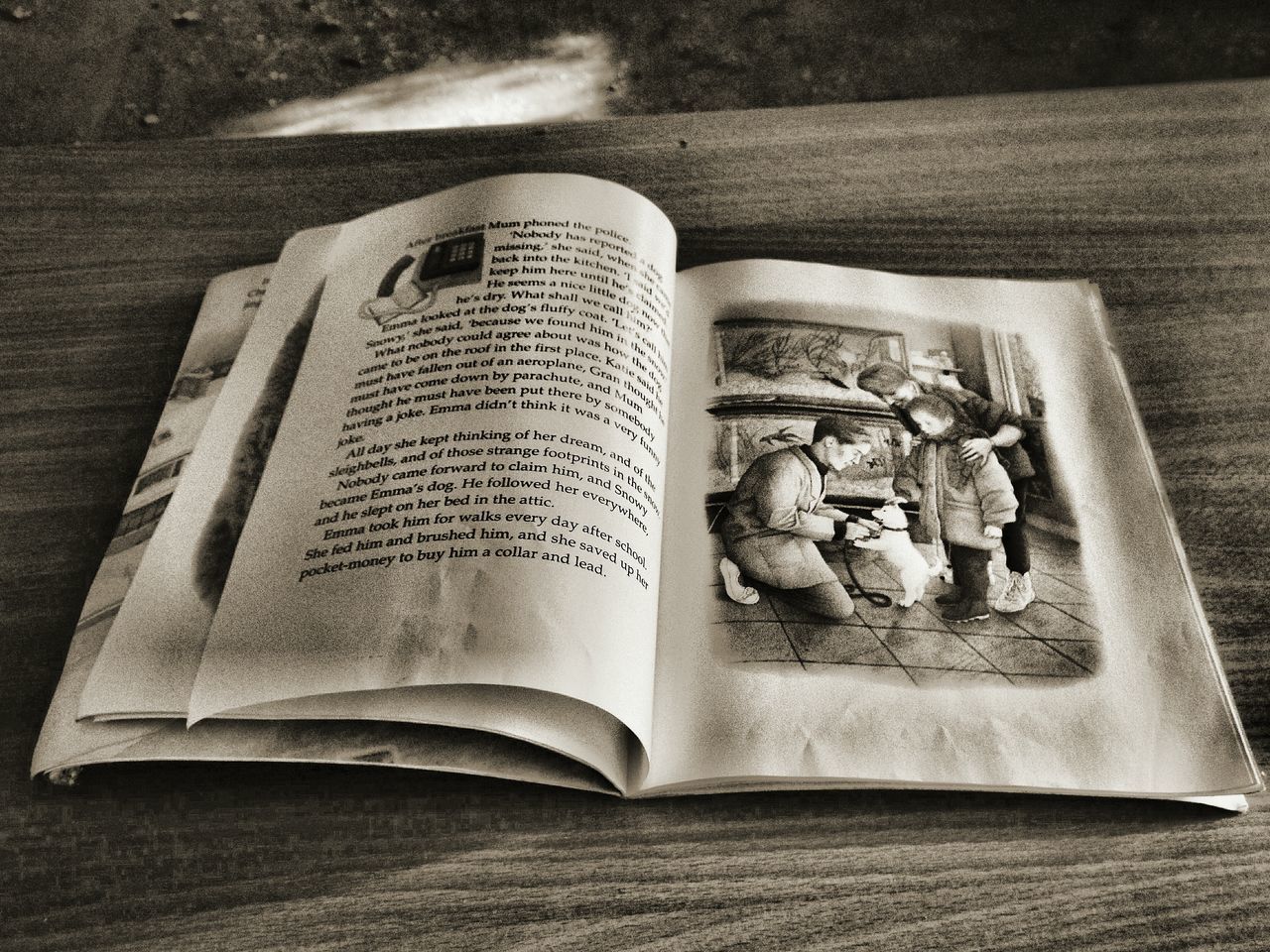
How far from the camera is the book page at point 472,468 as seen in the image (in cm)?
34

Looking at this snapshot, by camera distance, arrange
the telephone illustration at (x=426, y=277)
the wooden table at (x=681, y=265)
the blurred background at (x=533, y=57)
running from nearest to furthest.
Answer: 1. the wooden table at (x=681, y=265)
2. the telephone illustration at (x=426, y=277)
3. the blurred background at (x=533, y=57)

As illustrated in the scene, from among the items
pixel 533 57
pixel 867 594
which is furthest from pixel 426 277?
pixel 533 57

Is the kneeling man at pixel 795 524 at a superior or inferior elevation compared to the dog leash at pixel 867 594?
superior

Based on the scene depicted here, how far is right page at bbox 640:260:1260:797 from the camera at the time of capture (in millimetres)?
343

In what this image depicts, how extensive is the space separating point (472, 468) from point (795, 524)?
0.13m

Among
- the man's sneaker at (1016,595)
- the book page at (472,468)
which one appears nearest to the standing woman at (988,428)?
the man's sneaker at (1016,595)

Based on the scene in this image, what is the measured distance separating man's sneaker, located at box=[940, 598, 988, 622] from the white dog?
0.04 feet

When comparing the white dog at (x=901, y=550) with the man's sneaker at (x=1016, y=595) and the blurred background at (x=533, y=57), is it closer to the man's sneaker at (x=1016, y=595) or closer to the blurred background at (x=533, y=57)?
the man's sneaker at (x=1016, y=595)

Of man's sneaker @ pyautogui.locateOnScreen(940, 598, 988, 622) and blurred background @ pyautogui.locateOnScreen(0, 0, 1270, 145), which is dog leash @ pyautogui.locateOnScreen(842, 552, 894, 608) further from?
blurred background @ pyautogui.locateOnScreen(0, 0, 1270, 145)

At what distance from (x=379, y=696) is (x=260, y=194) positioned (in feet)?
1.13

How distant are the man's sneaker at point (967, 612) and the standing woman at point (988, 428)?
0.02m

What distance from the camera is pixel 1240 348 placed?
1.54 ft

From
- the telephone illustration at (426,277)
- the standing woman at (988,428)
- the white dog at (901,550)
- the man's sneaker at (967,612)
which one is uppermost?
the telephone illustration at (426,277)

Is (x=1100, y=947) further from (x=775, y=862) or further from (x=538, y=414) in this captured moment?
(x=538, y=414)
